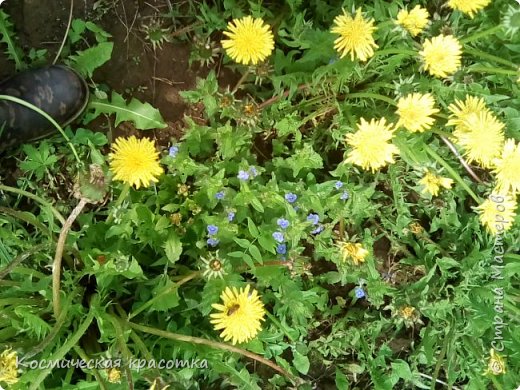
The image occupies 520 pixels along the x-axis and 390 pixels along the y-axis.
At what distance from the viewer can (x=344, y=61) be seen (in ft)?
6.41

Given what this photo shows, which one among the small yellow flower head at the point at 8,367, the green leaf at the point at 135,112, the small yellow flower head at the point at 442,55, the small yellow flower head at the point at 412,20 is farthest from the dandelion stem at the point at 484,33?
the small yellow flower head at the point at 8,367

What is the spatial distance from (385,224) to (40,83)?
4.06 feet

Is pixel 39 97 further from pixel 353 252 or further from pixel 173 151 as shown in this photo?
pixel 353 252

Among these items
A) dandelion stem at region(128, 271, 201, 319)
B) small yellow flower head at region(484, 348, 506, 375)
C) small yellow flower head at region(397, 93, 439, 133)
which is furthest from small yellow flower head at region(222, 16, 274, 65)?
small yellow flower head at region(484, 348, 506, 375)

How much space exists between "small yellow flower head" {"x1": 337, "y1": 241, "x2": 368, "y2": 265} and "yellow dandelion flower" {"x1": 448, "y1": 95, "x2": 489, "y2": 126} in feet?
1.48

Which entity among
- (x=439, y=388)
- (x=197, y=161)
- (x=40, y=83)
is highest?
(x=40, y=83)

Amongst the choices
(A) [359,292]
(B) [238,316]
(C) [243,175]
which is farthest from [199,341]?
(A) [359,292]

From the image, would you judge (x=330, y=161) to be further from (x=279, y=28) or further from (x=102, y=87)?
(x=102, y=87)

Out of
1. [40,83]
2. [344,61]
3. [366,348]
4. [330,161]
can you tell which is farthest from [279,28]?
[366,348]

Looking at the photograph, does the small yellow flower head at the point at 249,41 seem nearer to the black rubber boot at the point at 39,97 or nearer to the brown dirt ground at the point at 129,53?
the brown dirt ground at the point at 129,53

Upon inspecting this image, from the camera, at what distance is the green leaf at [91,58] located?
2.07 metres

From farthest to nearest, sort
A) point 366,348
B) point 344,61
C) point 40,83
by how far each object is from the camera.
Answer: point 366,348, point 40,83, point 344,61

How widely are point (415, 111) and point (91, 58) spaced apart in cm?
104

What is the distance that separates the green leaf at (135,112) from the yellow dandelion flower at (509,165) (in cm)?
105
